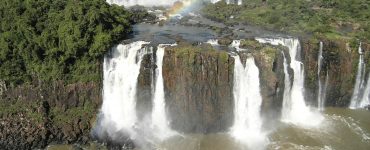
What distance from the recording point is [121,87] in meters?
27.6

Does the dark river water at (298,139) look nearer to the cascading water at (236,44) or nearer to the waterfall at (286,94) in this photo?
the waterfall at (286,94)

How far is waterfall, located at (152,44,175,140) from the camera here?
2703 centimetres

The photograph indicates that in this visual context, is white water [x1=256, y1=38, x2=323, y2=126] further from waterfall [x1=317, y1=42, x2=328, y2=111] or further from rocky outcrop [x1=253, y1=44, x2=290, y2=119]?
waterfall [x1=317, y1=42, x2=328, y2=111]

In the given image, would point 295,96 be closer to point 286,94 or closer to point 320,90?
point 286,94

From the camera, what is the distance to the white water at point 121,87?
27.3m

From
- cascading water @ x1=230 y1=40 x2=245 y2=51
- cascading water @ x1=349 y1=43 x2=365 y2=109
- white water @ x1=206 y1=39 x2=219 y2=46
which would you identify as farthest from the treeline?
cascading water @ x1=349 y1=43 x2=365 y2=109

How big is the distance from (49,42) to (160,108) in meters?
7.35

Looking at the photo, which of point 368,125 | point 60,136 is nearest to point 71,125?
point 60,136

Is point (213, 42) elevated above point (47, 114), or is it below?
above

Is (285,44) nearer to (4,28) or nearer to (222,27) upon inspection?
(222,27)

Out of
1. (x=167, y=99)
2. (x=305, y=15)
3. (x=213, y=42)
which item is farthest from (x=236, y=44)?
(x=305, y=15)

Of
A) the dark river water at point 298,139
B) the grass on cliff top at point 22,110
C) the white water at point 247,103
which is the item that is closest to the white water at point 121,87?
the dark river water at point 298,139

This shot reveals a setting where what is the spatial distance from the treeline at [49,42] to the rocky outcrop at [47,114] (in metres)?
0.63

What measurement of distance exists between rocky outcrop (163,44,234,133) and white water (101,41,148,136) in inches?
75.1
